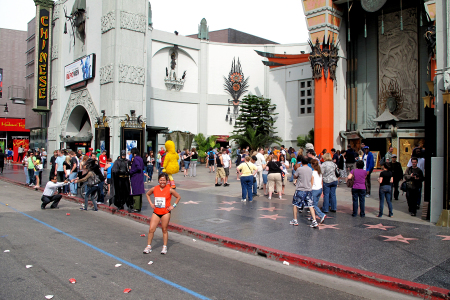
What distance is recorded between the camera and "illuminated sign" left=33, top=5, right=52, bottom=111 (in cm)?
3056

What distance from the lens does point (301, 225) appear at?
920 centimetres

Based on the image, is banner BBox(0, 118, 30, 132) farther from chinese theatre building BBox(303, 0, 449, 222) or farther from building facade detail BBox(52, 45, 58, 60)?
chinese theatre building BBox(303, 0, 449, 222)

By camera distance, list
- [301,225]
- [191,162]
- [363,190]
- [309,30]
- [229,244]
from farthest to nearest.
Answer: [309,30]
[191,162]
[363,190]
[301,225]
[229,244]

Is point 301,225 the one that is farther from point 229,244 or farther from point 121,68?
point 121,68

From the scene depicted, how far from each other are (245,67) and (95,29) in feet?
58.0

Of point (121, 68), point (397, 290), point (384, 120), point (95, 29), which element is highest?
point (95, 29)

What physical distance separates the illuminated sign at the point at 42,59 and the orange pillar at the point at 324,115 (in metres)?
23.5

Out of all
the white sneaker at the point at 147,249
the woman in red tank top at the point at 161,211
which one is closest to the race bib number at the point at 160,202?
the woman in red tank top at the point at 161,211

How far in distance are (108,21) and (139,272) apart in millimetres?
21365

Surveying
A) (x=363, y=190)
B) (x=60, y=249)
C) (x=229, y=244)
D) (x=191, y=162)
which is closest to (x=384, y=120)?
(x=191, y=162)

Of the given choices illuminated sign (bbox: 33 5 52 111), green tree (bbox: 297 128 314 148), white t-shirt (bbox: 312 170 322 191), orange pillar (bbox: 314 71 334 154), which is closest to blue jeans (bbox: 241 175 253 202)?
white t-shirt (bbox: 312 170 322 191)

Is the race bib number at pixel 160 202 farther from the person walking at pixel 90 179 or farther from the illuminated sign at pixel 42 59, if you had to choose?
the illuminated sign at pixel 42 59

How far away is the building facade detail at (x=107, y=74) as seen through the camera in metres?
23.0

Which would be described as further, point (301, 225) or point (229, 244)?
point (301, 225)
